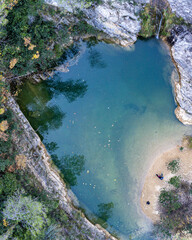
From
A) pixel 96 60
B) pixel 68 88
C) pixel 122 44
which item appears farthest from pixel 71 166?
pixel 122 44

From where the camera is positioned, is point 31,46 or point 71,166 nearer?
point 31,46

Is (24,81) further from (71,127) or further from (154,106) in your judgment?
(154,106)

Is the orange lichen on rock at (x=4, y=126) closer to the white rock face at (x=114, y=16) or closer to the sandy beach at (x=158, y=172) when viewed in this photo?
the white rock face at (x=114, y=16)

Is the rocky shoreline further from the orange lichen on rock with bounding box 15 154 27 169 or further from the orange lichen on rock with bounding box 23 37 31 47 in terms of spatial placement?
the orange lichen on rock with bounding box 23 37 31 47

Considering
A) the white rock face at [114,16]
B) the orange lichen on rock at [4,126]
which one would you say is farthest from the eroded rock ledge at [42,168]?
the white rock face at [114,16]

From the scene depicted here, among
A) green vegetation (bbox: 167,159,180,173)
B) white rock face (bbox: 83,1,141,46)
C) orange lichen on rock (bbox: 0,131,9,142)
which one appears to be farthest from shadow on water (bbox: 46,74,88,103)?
green vegetation (bbox: 167,159,180,173)

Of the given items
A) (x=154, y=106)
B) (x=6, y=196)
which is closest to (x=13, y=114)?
(x=6, y=196)

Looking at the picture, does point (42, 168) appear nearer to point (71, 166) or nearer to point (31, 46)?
point (71, 166)
